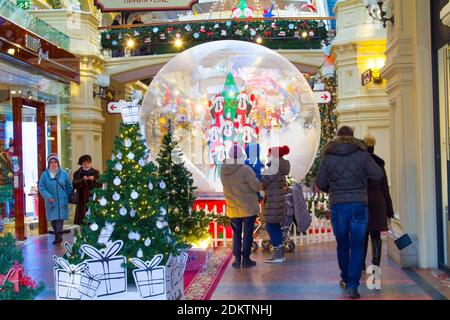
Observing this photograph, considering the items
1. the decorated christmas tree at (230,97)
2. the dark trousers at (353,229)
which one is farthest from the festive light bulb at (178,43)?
the dark trousers at (353,229)

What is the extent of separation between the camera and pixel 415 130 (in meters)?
8.54

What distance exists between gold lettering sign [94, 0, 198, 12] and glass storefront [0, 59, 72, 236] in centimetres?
352

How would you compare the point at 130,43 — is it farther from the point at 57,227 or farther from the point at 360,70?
the point at 57,227

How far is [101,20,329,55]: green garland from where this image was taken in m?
18.2

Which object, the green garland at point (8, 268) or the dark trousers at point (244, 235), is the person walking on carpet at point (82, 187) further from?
the green garland at point (8, 268)

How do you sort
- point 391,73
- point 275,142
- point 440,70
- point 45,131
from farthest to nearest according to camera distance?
point 45,131 → point 275,142 → point 391,73 → point 440,70

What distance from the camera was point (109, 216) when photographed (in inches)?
255

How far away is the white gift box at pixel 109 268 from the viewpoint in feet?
20.2

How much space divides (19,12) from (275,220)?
5.94 metres

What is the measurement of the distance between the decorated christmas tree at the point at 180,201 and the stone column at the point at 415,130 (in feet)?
8.19

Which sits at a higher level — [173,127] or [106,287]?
[173,127]

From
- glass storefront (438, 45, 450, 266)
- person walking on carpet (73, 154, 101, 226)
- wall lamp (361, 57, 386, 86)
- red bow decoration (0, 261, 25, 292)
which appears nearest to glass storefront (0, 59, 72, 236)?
person walking on carpet (73, 154, 101, 226)
